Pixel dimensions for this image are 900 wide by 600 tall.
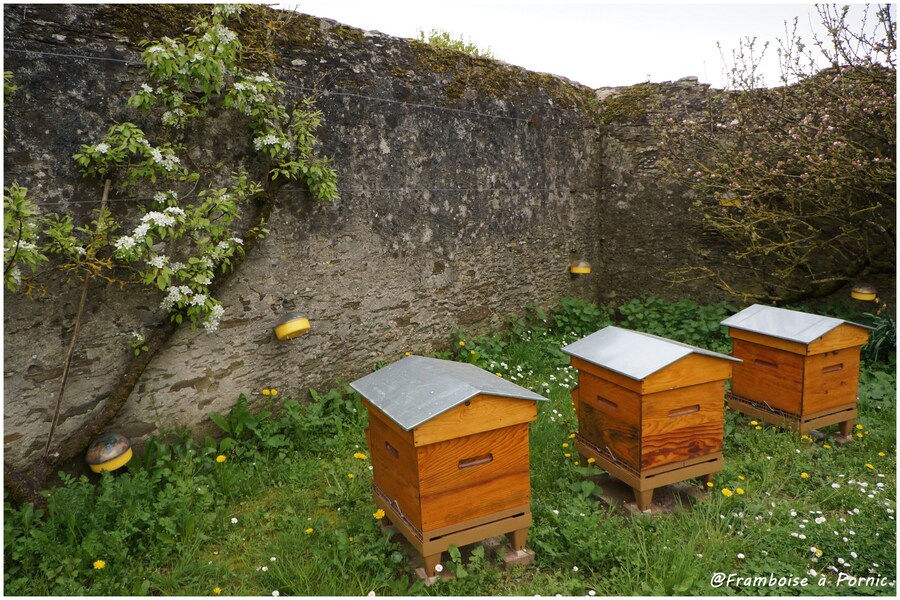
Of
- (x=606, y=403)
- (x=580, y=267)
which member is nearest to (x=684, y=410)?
(x=606, y=403)

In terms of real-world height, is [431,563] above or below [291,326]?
below

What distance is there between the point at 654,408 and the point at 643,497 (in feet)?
1.80

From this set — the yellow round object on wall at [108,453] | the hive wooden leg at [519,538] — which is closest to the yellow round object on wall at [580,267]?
the hive wooden leg at [519,538]

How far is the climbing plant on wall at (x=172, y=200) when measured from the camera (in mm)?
3533

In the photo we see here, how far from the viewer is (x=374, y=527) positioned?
3.32 meters

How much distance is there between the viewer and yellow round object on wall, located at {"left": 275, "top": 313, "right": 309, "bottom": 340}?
4.51 meters

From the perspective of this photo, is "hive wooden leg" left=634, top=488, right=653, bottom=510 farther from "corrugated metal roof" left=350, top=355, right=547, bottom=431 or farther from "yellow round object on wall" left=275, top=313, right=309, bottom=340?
"yellow round object on wall" left=275, top=313, right=309, bottom=340

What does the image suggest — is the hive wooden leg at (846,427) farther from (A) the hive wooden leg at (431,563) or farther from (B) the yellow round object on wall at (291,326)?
(B) the yellow round object on wall at (291,326)

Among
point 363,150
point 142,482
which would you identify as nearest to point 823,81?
point 363,150

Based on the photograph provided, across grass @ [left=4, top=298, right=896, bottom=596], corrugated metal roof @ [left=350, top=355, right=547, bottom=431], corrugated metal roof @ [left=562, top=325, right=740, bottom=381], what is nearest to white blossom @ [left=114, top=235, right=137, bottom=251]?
grass @ [left=4, top=298, right=896, bottom=596]

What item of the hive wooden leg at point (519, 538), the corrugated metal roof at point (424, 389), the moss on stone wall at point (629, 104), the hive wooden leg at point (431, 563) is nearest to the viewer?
the corrugated metal roof at point (424, 389)

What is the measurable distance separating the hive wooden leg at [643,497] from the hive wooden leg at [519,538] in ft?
2.57

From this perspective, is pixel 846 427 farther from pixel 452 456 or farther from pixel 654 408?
pixel 452 456

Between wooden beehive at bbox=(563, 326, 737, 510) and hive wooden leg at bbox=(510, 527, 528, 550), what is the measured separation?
78 centimetres
